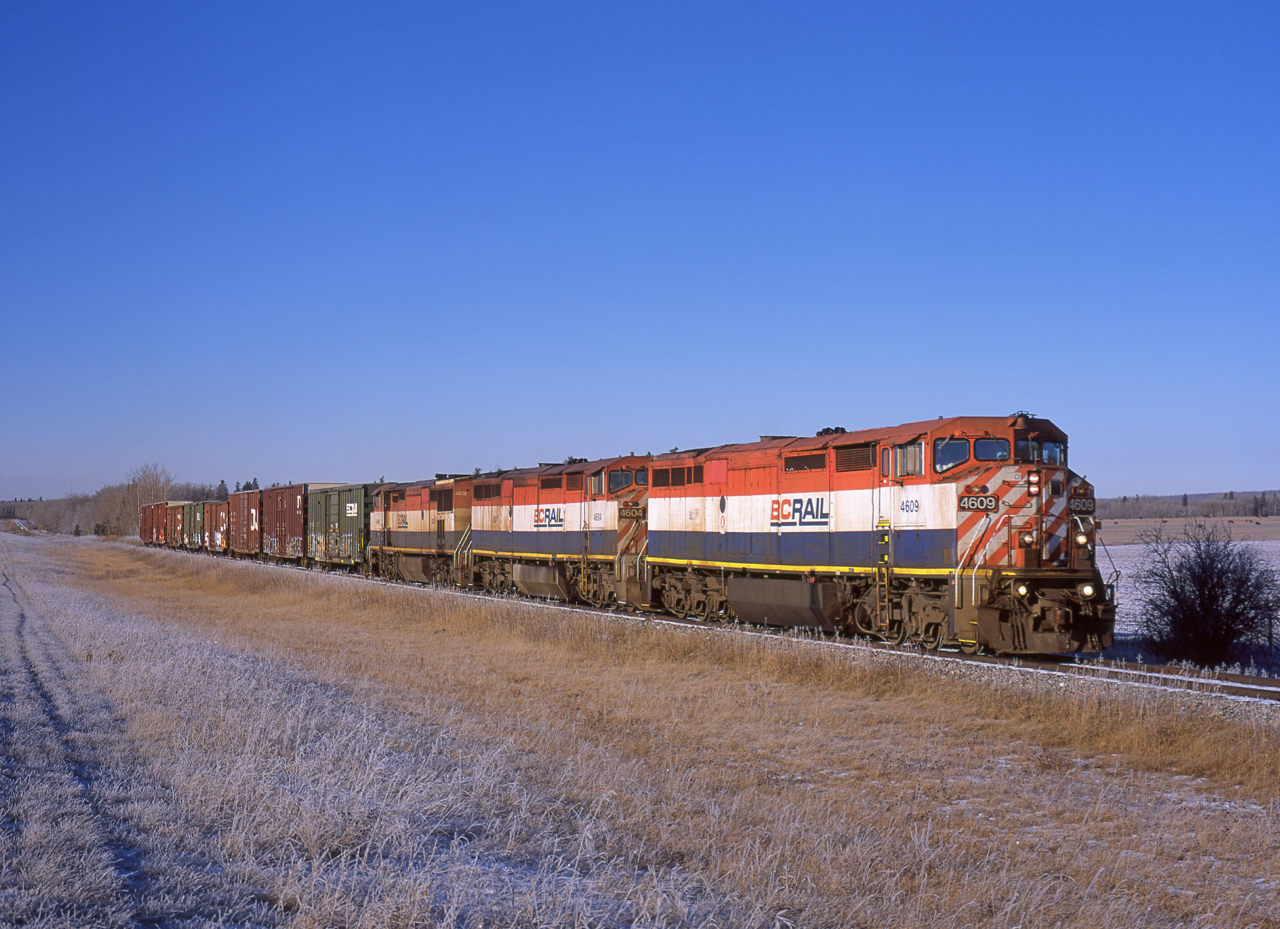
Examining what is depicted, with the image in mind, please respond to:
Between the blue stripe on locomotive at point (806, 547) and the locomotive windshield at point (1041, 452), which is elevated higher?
the locomotive windshield at point (1041, 452)

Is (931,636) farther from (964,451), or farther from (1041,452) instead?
(1041,452)

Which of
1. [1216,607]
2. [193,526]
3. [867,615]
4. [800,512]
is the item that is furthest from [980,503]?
[193,526]

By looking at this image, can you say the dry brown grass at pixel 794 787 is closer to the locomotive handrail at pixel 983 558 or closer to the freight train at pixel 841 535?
the locomotive handrail at pixel 983 558

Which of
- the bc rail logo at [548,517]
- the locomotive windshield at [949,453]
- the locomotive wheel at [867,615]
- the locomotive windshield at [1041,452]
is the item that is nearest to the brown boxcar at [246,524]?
the bc rail logo at [548,517]

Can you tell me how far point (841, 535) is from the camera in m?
19.1

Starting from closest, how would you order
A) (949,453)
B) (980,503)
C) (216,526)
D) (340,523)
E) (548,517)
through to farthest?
(980,503) → (949,453) → (548,517) → (340,523) → (216,526)

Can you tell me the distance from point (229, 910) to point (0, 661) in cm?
1246

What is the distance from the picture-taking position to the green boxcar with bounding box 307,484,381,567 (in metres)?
44.8

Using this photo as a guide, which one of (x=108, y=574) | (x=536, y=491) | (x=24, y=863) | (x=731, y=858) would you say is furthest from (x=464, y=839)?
(x=108, y=574)

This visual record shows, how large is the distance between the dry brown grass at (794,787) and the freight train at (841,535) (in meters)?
2.12

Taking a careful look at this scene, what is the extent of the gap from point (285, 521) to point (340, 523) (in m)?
8.73

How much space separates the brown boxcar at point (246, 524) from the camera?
59062 millimetres

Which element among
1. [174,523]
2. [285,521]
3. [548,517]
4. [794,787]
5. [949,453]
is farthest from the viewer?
[174,523]

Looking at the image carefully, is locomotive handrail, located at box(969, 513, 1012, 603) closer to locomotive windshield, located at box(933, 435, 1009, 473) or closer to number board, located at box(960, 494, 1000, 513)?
number board, located at box(960, 494, 1000, 513)
